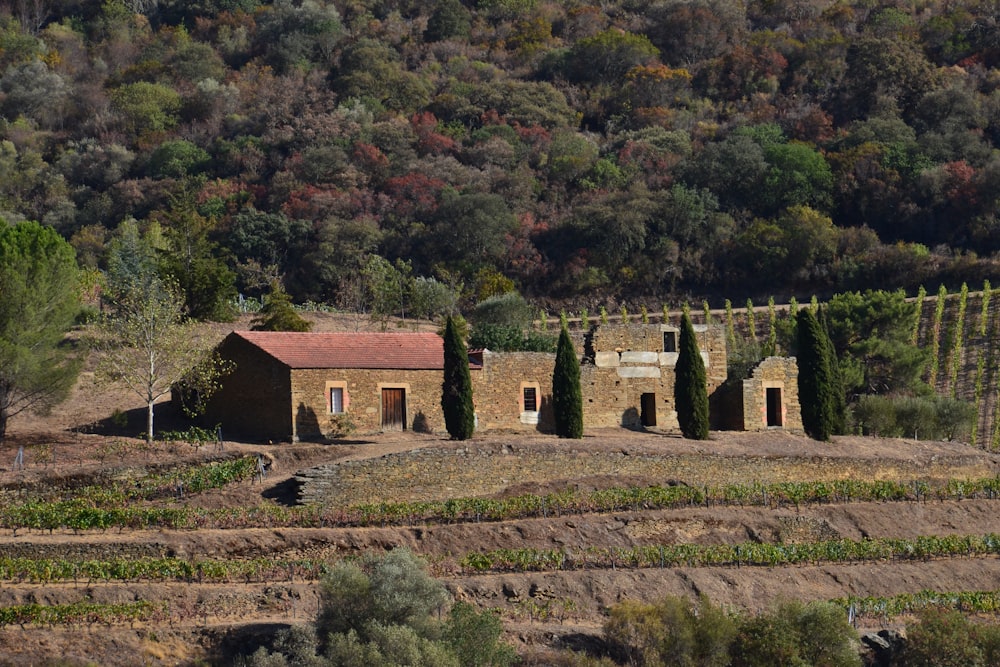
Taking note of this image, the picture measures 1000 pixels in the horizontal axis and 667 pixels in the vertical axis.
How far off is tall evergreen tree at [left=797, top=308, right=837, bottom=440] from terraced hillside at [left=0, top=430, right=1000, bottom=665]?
242 centimetres

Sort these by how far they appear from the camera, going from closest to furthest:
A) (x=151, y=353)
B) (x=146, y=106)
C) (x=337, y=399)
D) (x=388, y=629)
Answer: (x=388, y=629) → (x=337, y=399) → (x=151, y=353) → (x=146, y=106)

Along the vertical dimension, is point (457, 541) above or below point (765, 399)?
below

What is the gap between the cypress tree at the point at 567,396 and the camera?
1827 inches

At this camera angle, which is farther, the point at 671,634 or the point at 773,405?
the point at 773,405

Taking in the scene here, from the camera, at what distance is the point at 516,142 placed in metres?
106

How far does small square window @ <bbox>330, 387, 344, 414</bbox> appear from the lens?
4556 centimetres

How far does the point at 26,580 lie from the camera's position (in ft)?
114

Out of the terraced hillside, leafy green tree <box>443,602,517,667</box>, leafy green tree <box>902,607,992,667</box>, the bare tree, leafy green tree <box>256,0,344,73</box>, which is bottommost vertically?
leafy green tree <box>902,607,992,667</box>

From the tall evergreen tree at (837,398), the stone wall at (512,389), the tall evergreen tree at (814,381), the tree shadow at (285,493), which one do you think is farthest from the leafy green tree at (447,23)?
the tree shadow at (285,493)

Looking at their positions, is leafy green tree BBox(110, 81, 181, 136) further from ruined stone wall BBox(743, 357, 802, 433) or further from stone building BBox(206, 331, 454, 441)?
ruined stone wall BBox(743, 357, 802, 433)

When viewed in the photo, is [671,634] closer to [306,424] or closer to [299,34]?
[306,424]

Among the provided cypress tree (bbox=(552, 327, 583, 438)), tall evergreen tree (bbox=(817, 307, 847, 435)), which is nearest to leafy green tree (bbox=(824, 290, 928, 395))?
tall evergreen tree (bbox=(817, 307, 847, 435))

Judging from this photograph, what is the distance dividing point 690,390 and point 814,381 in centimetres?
469

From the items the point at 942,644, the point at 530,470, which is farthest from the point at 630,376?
the point at 942,644
